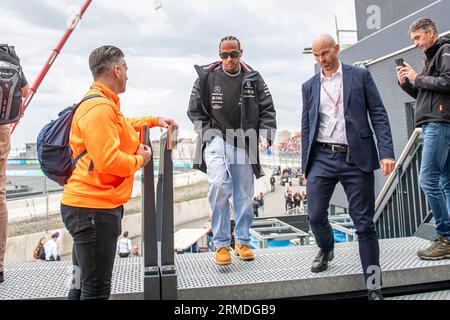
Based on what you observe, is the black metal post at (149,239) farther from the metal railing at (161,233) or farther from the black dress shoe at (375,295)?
the black dress shoe at (375,295)

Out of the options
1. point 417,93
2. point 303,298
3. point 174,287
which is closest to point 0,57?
point 174,287

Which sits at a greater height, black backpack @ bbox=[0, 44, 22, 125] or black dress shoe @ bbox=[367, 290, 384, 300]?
black backpack @ bbox=[0, 44, 22, 125]

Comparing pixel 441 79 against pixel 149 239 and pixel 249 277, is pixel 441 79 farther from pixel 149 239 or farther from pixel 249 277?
pixel 149 239

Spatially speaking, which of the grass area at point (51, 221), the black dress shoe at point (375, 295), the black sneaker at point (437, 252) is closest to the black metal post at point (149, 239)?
the black dress shoe at point (375, 295)

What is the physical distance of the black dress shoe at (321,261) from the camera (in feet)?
8.16

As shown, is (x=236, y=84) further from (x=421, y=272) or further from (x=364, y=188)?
(x=421, y=272)

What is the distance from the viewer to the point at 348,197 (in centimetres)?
252

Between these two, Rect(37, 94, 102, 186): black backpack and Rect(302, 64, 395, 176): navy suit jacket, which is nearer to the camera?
Rect(37, 94, 102, 186): black backpack

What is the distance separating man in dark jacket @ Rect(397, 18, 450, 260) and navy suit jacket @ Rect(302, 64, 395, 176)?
57 cm

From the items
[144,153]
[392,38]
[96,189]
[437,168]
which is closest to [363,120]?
[437,168]

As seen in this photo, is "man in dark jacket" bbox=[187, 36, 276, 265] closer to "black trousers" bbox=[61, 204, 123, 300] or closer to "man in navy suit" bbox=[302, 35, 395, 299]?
"man in navy suit" bbox=[302, 35, 395, 299]

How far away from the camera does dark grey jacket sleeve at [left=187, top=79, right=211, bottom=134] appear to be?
9.42 feet

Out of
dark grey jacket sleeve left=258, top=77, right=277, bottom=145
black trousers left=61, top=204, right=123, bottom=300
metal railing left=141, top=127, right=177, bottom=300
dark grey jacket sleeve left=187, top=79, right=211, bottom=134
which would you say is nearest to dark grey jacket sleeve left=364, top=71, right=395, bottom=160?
dark grey jacket sleeve left=258, top=77, right=277, bottom=145
